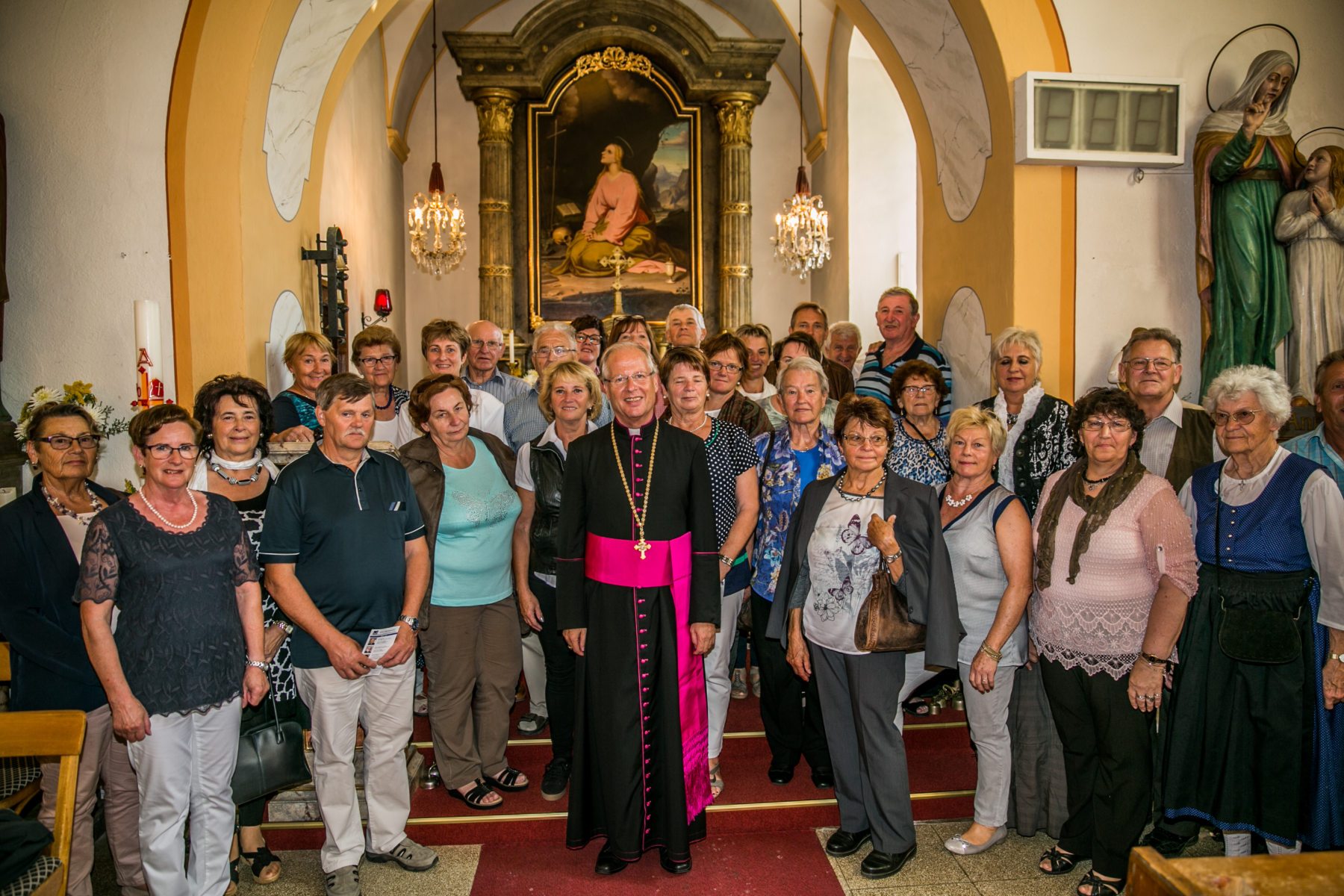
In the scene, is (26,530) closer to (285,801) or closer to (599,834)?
(285,801)

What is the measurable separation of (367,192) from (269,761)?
6696 millimetres

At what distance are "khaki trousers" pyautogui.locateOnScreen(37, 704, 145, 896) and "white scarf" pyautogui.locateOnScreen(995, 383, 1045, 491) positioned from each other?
3.27m

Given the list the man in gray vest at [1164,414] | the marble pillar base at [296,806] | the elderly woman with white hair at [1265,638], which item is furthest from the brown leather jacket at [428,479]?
the man in gray vest at [1164,414]

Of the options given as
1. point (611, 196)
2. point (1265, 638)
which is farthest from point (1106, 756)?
point (611, 196)

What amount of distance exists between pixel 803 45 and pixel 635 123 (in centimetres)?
204

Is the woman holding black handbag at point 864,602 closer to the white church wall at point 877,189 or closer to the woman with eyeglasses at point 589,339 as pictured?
the woman with eyeglasses at point 589,339

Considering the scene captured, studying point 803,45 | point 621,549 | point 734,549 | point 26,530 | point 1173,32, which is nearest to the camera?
point 26,530

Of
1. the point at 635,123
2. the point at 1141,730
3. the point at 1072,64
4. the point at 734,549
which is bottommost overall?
the point at 1141,730

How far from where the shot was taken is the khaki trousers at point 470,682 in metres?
3.32

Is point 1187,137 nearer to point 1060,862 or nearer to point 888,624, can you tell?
point 888,624

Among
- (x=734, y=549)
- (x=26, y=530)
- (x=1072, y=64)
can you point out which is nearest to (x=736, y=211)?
(x=1072, y=64)

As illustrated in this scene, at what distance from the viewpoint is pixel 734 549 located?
330 centimetres

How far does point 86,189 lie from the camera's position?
4.32m

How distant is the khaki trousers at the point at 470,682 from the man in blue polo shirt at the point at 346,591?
301 mm
